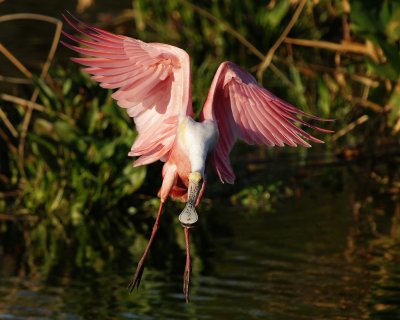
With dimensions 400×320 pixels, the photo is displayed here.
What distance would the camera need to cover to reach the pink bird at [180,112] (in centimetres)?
673

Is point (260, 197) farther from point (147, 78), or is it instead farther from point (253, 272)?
point (147, 78)

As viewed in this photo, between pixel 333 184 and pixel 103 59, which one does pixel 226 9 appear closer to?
pixel 333 184

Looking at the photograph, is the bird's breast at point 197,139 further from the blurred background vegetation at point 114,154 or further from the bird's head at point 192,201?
the blurred background vegetation at point 114,154

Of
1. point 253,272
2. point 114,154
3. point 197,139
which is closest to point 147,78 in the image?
point 197,139

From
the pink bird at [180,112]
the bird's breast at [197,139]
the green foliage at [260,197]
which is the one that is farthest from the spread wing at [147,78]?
the green foliage at [260,197]

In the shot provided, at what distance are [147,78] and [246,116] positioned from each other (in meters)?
0.65

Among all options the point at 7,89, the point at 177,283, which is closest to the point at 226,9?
the point at 7,89

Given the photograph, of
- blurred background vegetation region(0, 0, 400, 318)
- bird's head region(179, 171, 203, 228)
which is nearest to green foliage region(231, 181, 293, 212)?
blurred background vegetation region(0, 0, 400, 318)

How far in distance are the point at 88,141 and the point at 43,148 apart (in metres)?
0.34

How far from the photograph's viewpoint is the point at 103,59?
692 centimetres

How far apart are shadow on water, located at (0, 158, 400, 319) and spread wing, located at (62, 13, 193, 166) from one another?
3.36ft

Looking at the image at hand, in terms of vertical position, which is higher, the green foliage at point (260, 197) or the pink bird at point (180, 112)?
the green foliage at point (260, 197)

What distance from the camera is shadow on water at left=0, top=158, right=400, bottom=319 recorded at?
7434mm

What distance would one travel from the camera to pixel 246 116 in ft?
23.9
